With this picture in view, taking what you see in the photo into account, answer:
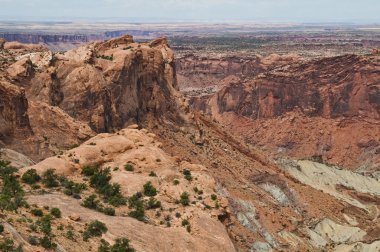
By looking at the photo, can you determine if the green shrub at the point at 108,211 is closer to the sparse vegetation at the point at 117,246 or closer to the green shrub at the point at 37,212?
the sparse vegetation at the point at 117,246

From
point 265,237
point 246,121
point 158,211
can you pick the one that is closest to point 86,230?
point 158,211

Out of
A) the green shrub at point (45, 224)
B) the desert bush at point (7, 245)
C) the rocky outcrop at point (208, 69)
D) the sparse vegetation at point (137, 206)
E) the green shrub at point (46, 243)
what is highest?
the desert bush at point (7, 245)

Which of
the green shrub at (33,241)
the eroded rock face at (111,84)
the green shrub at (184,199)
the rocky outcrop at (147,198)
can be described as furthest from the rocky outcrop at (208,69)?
the green shrub at (33,241)

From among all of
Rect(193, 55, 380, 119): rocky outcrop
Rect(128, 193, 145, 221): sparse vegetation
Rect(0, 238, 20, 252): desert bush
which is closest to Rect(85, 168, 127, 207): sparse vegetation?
Rect(128, 193, 145, 221): sparse vegetation

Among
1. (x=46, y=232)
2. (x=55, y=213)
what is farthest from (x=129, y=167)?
(x=46, y=232)

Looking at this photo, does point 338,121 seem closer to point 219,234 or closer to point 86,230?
point 219,234
